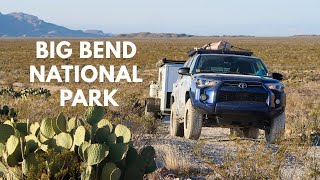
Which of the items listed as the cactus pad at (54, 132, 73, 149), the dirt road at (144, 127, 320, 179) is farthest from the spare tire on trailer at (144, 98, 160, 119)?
the cactus pad at (54, 132, 73, 149)

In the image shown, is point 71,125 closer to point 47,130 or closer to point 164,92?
point 47,130

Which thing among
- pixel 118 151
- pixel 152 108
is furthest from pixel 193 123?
pixel 152 108

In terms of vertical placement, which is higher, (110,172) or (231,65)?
(231,65)

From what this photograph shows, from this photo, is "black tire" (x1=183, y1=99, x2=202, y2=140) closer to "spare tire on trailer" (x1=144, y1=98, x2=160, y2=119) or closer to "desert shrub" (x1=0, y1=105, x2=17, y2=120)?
"desert shrub" (x1=0, y1=105, x2=17, y2=120)

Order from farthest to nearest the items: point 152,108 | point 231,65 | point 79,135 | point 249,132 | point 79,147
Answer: point 152,108 → point 249,132 → point 231,65 → point 79,135 → point 79,147

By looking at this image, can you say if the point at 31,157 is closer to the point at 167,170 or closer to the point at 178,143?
the point at 167,170

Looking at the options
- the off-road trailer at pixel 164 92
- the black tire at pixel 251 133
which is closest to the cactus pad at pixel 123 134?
the black tire at pixel 251 133

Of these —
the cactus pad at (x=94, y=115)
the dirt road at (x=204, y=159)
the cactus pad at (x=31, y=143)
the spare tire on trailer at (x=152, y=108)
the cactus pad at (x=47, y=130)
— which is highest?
the cactus pad at (x=94, y=115)

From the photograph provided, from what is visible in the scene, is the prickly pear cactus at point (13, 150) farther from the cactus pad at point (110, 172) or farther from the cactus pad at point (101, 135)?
the cactus pad at point (110, 172)

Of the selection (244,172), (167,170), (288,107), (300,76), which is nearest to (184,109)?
(167,170)

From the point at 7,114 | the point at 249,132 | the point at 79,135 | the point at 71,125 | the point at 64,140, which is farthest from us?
the point at 249,132

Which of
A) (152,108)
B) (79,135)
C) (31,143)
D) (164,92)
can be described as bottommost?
(152,108)

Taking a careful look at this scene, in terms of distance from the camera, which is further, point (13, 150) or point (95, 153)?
point (13, 150)

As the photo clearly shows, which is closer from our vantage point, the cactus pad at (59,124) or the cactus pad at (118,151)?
the cactus pad at (118,151)
